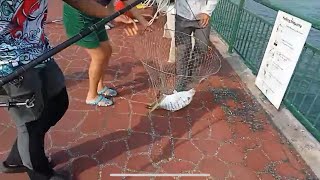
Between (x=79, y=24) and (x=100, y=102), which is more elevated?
(x=79, y=24)

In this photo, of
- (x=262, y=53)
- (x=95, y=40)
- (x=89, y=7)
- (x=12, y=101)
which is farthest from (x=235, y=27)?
(x=12, y=101)

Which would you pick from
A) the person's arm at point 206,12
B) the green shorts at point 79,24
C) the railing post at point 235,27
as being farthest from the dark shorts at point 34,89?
the railing post at point 235,27

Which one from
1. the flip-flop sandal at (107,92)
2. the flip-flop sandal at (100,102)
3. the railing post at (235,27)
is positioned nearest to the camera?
the flip-flop sandal at (100,102)

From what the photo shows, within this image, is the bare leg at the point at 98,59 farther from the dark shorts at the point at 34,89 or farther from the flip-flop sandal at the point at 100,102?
the dark shorts at the point at 34,89

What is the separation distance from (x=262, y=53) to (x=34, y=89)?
4.01m

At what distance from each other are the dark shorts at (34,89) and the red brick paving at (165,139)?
833 millimetres

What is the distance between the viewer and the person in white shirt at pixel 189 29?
3.34 metres

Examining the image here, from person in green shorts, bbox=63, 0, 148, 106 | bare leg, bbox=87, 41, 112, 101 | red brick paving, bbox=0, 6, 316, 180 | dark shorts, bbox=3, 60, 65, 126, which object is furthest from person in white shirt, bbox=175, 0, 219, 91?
dark shorts, bbox=3, 60, 65, 126

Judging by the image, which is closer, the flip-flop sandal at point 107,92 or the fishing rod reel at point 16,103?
the fishing rod reel at point 16,103

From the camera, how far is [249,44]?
16.4ft

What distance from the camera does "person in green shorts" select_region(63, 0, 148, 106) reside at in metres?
2.66

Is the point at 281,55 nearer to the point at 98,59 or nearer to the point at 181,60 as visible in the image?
the point at 181,60

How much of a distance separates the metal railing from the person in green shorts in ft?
6.65

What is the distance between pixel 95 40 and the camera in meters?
2.86
